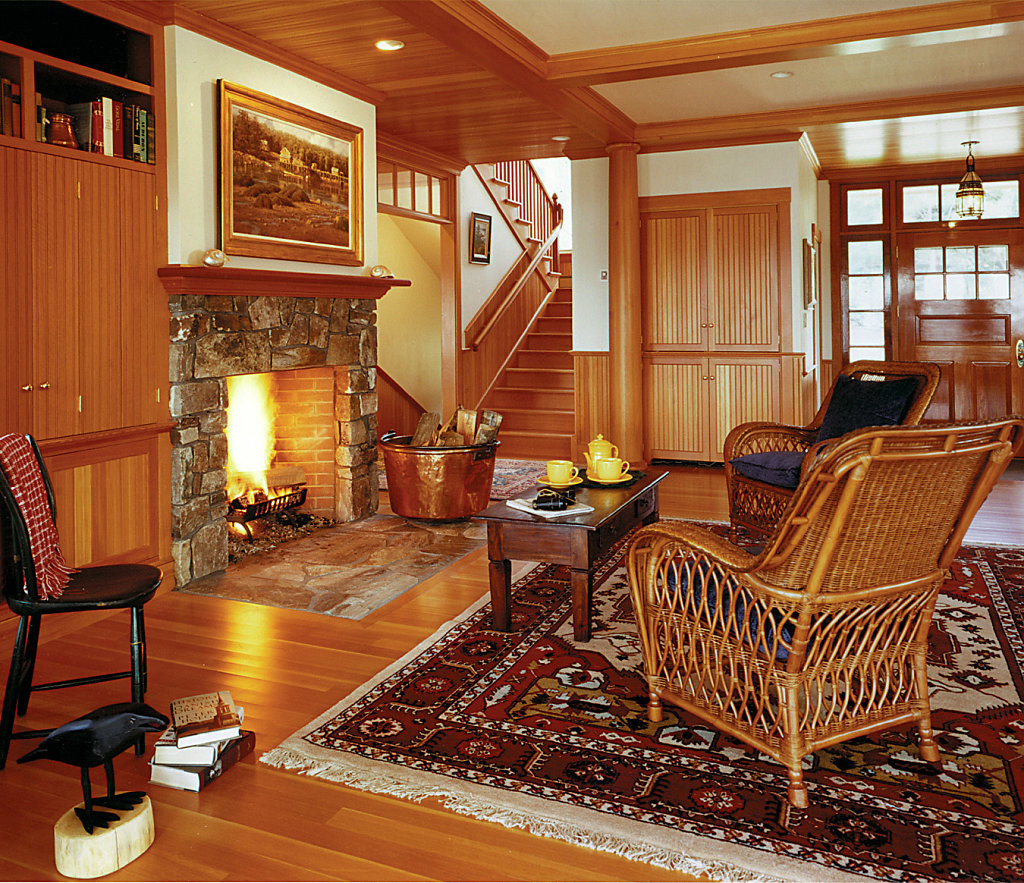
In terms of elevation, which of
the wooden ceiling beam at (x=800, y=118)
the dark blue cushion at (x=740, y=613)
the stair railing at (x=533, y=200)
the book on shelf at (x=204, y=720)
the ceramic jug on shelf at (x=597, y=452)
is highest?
the stair railing at (x=533, y=200)

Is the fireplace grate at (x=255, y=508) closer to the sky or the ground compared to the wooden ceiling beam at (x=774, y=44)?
closer to the ground

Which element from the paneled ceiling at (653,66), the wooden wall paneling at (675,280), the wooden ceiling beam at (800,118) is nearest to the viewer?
the paneled ceiling at (653,66)

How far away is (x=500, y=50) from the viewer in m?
4.62

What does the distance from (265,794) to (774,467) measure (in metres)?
3.03

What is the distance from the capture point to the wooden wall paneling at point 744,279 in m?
7.18

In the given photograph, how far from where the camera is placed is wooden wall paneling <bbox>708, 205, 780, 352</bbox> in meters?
7.18

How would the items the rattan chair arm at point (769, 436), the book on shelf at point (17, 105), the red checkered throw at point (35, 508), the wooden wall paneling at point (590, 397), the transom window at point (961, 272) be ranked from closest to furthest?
the red checkered throw at point (35, 508) < the book on shelf at point (17, 105) < the rattan chair arm at point (769, 436) < the wooden wall paneling at point (590, 397) < the transom window at point (961, 272)

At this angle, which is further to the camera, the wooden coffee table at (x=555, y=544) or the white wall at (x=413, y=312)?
the white wall at (x=413, y=312)

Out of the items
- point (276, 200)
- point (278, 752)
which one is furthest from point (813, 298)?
point (278, 752)

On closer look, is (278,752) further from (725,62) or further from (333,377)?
(725,62)

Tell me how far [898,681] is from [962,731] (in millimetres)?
351

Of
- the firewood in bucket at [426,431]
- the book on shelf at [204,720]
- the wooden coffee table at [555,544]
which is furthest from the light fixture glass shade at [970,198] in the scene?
the book on shelf at [204,720]

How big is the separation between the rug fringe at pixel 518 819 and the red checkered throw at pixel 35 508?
798mm

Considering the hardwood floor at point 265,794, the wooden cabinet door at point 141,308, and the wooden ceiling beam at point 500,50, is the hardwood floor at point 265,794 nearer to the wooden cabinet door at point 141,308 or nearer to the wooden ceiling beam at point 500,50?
the wooden cabinet door at point 141,308
